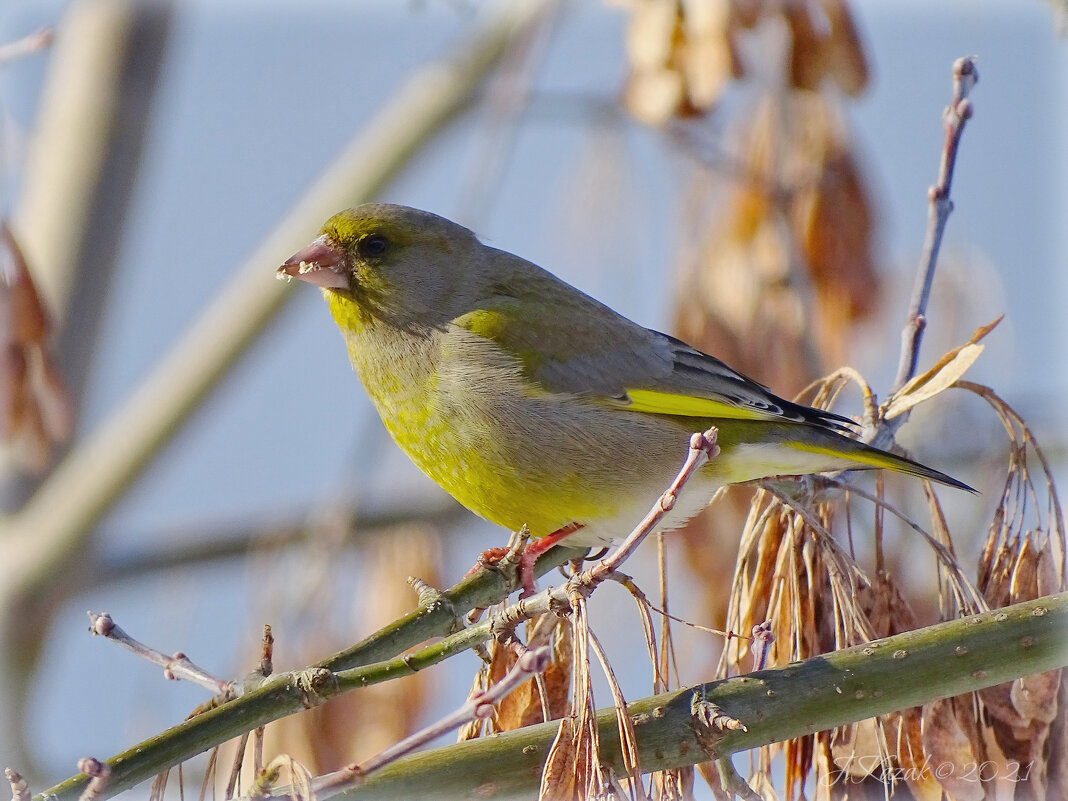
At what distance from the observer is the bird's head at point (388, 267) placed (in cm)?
365

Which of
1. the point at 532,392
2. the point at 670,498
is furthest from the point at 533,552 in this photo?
the point at 670,498

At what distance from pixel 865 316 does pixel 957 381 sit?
2.62 m

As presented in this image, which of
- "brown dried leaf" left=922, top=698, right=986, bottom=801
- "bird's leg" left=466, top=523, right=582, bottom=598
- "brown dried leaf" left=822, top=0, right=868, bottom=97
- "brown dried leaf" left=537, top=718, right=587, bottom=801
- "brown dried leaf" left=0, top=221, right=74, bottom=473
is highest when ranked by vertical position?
"brown dried leaf" left=822, top=0, right=868, bottom=97

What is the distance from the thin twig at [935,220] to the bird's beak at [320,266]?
1.60 m

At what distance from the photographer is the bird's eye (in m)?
3.69

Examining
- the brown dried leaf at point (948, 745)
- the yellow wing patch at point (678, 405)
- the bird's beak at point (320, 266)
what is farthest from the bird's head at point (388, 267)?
the brown dried leaf at point (948, 745)

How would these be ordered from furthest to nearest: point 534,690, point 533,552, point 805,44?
point 805,44 < point 533,552 < point 534,690

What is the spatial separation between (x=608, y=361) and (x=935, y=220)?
3.33 ft

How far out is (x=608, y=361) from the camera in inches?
144

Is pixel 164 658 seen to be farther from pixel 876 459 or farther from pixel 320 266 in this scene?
pixel 876 459

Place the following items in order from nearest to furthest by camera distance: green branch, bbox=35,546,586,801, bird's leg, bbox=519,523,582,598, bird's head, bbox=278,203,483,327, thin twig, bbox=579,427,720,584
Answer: thin twig, bbox=579,427,720,584 < green branch, bbox=35,546,586,801 < bird's leg, bbox=519,523,582,598 < bird's head, bbox=278,203,483,327

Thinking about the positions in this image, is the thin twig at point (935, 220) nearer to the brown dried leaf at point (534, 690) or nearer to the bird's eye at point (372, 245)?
the brown dried leaf at point (534, 690)

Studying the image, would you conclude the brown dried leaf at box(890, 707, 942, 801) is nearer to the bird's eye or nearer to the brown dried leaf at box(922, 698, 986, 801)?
the brown dried leaf at box(922, 698, 986, 801)

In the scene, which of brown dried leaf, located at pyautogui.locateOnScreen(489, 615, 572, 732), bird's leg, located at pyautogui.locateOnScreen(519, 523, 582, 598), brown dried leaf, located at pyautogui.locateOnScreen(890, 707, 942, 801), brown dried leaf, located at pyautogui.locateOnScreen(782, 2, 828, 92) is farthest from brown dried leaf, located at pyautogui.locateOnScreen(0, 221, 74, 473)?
brown dried leaf, located at pyautogui.locateOnScreen(782, 2, 828, 92)
